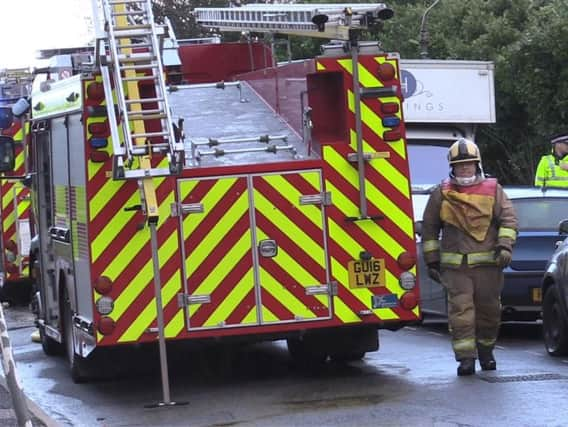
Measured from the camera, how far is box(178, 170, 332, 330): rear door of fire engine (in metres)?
11.2

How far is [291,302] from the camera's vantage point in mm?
11328

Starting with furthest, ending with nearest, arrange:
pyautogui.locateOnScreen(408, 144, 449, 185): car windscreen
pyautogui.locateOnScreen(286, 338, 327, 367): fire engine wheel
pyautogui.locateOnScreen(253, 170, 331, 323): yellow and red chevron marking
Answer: pyautogui.locateOnScreen(408, 144, 449, 185): car windscreen, pyautogui.locateOnScreen(286, 338, 327, 367): fire engine wheel, pyautogui.locateOnScreen(253, 170, 331, 323): yellow and red chevron marking

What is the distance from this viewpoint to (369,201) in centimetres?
1148

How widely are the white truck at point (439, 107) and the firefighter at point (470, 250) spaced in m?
7.17

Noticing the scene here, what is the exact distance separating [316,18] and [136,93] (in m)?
1.49

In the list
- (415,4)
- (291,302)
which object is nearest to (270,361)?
(291,302)

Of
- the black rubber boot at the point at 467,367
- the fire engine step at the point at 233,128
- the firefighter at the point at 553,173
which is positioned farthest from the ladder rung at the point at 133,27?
the firefighter at the point at 553,173

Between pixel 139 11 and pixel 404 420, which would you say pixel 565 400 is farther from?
pixel 139 11

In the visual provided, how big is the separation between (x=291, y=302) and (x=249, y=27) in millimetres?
3529

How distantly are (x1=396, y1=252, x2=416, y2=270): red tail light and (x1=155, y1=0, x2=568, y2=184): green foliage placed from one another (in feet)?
35.8

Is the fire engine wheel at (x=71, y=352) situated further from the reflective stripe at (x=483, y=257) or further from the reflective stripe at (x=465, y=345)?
the reflective stripe at (x=483, y=257)

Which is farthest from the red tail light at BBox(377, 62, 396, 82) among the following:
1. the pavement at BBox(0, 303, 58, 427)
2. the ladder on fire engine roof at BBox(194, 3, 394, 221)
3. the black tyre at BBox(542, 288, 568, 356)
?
the pavement at BBox(0, 303, 58, 427)

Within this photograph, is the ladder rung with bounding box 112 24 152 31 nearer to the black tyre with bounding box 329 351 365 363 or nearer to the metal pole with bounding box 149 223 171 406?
the metal pole with bounding box 149 223 171 406

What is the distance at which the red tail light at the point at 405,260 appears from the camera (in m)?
11.5
